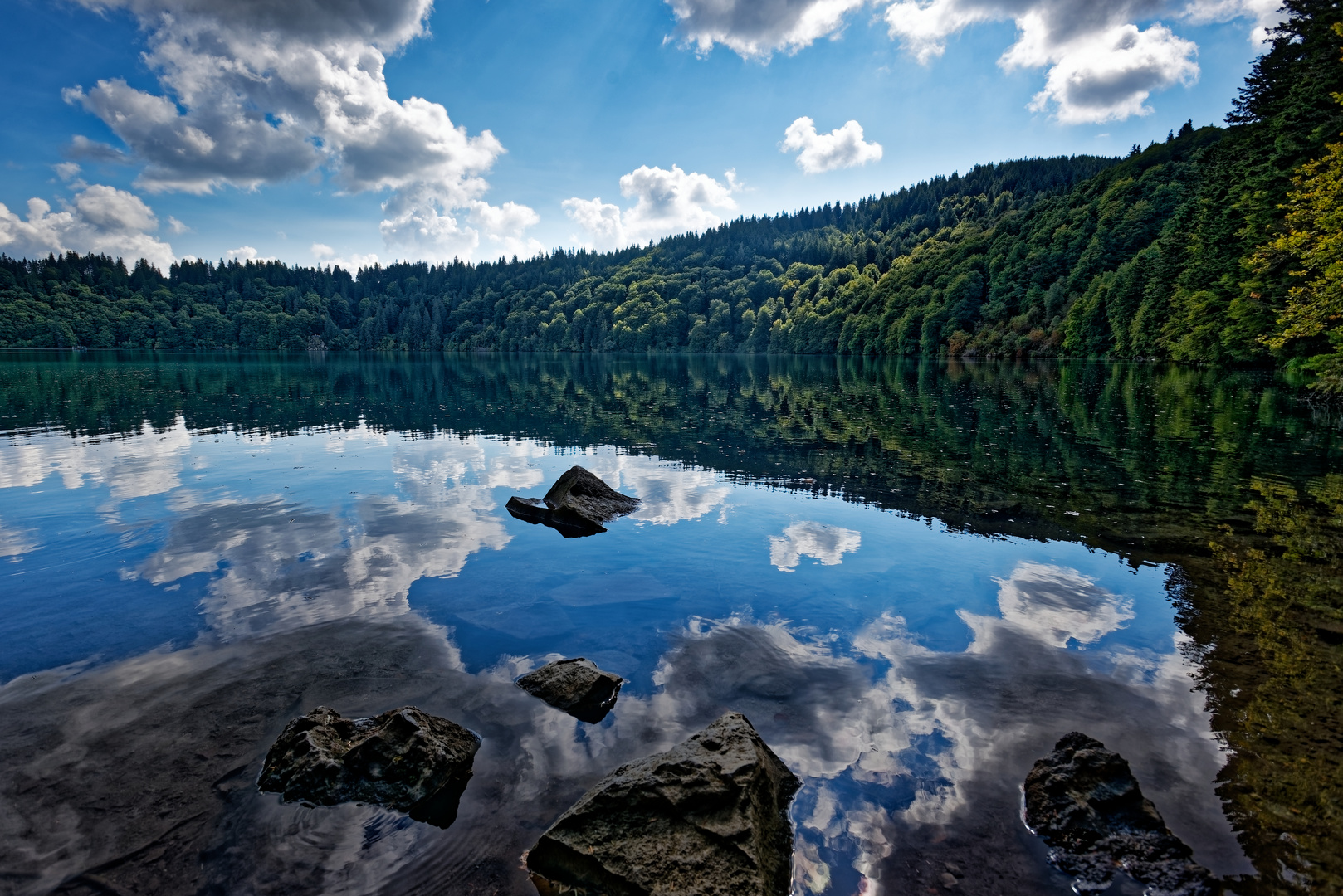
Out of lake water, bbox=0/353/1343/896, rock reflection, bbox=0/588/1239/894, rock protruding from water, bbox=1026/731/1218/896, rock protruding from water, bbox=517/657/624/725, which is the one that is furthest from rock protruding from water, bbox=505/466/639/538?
rock protruding from water, bbox=1026/731/1218/896

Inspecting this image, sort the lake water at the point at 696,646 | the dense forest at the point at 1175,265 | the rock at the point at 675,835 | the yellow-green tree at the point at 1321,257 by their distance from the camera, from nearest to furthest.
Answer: the rock at the point at 675,835, the lake water at the point at 696,646, the yellow-green tree at the point at 1321,257, the dense forest at the point at 1175,265

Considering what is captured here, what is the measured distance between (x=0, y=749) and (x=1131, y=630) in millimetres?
15960

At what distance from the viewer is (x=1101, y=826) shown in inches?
236

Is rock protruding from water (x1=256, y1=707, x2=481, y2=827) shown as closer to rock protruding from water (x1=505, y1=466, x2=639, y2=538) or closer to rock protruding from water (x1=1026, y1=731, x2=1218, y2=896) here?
rock protruding from water (x1=1026, y1=731, x2=1218, y2=896)

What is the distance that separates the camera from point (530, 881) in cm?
568

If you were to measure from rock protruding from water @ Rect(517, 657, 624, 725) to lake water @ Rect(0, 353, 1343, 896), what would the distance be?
339 mm

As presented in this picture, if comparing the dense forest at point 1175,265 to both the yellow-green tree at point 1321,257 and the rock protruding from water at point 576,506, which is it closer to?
the yellow-green tree at point 1321,257

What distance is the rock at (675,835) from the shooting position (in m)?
5.38

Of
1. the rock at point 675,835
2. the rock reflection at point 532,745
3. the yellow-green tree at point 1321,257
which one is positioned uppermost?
the yellow-green tree at point 1321,257

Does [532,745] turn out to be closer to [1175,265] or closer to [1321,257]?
[1321,257]

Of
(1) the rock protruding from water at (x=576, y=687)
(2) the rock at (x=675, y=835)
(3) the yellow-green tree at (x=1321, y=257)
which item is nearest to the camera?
(2) the rock at (x=675, y=835)

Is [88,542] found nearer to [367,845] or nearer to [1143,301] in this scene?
[367,845]

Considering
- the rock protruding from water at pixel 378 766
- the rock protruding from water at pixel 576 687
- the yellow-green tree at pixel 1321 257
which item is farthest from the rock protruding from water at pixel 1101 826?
the yellow-green tree at pixel 1321 257

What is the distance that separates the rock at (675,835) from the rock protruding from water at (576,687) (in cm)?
224
